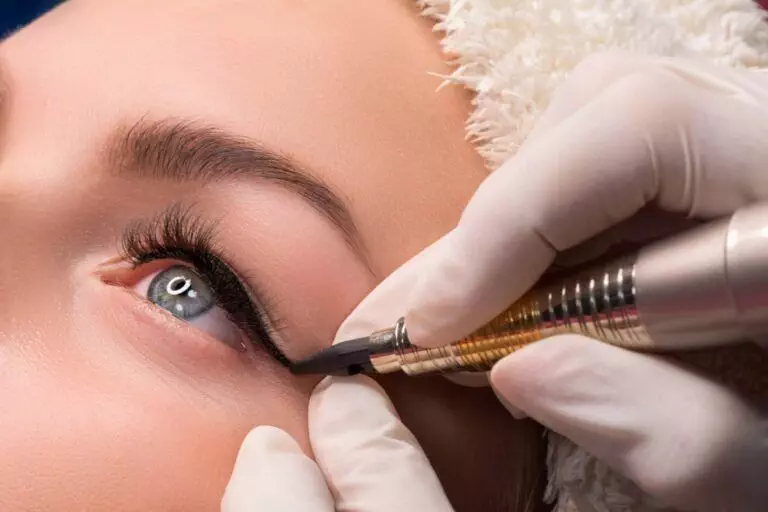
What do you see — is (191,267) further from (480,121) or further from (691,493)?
(691,493)

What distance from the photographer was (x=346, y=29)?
81cm

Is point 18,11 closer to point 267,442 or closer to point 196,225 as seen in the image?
point 196,225

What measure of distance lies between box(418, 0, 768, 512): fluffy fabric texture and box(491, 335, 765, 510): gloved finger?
126 mm

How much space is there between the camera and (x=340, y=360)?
2.12 ft

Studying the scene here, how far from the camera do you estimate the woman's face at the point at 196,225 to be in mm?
632

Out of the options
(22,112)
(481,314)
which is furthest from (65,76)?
(481,314)

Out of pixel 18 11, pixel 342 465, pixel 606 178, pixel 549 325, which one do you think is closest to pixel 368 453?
pixel 342 465

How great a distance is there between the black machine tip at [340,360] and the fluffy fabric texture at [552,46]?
198 millimetres

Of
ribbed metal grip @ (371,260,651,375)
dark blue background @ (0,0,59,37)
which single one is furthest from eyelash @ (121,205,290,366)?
dark blue background @ (0,0,59,37)

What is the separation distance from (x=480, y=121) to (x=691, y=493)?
38cm

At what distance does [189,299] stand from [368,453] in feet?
0.77

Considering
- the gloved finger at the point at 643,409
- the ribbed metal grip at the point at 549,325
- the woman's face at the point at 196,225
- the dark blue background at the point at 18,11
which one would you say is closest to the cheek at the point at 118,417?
the woman's face at the point at 196,225

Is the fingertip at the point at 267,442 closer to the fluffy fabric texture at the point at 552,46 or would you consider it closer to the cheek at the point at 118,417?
the cheek at the point at 118,417

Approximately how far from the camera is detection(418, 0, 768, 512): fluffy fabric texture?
74cm
